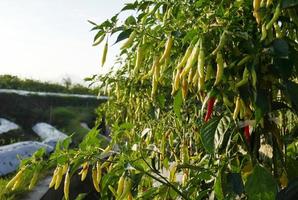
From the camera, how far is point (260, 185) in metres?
1.27

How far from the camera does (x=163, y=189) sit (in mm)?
1482

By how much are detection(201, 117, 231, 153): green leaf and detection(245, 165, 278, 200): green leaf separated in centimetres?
13

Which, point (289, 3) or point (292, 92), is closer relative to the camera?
point (289, 3)

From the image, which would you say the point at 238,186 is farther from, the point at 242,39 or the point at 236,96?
the point at 242,39

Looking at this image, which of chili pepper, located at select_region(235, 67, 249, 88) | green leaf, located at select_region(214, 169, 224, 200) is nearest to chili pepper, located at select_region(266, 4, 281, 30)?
chili pepper, located at select_region(235, 67, 249, 88)

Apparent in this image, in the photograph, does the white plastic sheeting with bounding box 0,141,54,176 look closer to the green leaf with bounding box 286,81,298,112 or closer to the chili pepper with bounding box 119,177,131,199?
the chili pepper with bounding box 119,177,131,199

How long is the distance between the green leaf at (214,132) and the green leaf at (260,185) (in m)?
0.13

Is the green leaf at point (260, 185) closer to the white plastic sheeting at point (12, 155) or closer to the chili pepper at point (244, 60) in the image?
the chili pepper at point (244, 60)

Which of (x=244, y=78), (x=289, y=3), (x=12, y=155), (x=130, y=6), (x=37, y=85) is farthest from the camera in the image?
(x=37, y=85)

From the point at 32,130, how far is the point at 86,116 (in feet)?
7.05

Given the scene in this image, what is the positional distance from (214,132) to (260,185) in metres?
0.20

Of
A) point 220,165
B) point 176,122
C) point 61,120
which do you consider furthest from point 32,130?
point 220,165

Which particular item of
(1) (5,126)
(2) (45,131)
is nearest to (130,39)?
(1) (5,126)

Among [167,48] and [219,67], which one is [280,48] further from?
[167,48]
